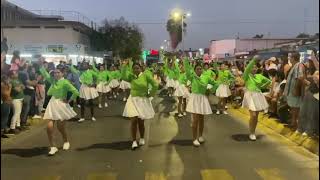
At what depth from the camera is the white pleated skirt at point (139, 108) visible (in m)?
12.6

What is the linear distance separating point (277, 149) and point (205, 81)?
223cm

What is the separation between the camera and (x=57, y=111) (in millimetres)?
12062

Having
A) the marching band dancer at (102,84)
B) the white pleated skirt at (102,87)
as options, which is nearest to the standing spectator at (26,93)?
the marching band dancer at (102,84)

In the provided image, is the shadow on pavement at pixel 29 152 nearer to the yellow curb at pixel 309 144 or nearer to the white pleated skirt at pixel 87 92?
the yellow curb at pixel 309 144

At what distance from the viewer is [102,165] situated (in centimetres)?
1082

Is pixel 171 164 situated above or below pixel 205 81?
below

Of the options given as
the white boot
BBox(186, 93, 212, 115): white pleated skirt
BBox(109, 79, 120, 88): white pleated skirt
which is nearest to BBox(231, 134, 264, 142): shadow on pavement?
BBox(186, 93, 212, 115): white pleated skirt

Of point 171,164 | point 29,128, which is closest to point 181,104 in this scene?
point 29,128

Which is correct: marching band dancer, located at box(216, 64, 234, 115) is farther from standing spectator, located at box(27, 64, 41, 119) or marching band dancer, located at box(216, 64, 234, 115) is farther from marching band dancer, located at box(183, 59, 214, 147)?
marching band dancer, located at box(183, 59, 214, 147)

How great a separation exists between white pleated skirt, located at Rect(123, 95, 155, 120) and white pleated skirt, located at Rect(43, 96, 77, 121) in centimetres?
124

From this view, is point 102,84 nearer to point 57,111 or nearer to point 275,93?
point 275,93

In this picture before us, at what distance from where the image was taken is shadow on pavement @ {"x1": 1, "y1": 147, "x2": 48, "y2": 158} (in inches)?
484

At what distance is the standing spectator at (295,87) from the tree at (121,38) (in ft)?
178

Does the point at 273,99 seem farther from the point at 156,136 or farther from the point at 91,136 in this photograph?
the point at 91,136
